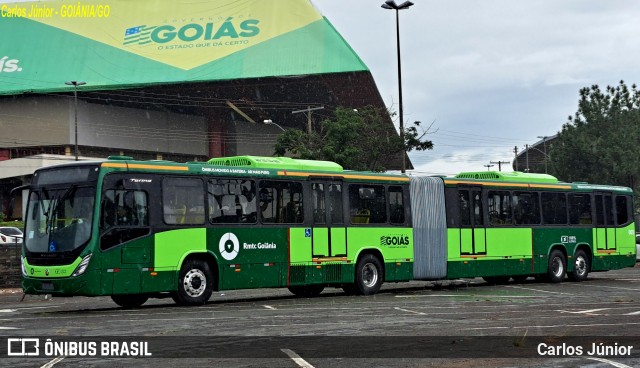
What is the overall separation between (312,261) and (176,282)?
4.12 m

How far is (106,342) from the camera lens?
41.8 feet

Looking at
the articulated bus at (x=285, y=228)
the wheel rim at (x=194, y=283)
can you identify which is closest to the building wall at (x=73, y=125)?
the articulated bus at (x=285, y=228)

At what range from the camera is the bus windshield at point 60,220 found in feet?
62.2

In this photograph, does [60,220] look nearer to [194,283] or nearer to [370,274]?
[194,283]

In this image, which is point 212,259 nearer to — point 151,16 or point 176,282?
point 176,282

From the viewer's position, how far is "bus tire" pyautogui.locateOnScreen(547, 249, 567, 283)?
98.0 feet

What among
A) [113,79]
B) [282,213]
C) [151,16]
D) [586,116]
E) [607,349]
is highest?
[151,16]

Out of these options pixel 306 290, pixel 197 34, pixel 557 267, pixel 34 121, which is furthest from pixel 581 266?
pixel 34 121

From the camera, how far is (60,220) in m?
19.2

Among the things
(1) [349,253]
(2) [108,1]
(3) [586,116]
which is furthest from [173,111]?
(1) [349,253]

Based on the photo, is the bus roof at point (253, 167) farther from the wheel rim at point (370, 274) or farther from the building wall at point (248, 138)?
the building wall at point (248, 138)

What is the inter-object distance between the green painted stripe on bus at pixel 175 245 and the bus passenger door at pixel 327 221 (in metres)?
3.48

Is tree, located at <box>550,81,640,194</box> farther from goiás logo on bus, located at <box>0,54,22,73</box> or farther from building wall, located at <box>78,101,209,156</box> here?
goiás logo on bus, located at <box>0,54,22,73</box>

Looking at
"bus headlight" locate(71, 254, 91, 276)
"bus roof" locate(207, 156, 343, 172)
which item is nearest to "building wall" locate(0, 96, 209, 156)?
"bus roof" locate(207, 156, 343, 172)
